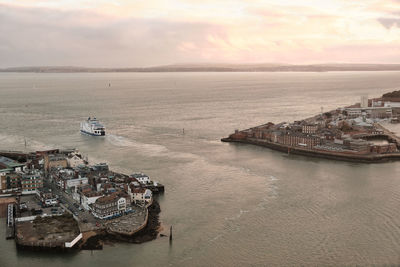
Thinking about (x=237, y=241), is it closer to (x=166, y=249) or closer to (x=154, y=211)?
(x=166, y=249)

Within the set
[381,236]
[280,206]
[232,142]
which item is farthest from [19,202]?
[232,142]

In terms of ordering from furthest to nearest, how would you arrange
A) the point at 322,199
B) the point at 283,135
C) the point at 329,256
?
the point at 283,135
the point at 322,199
the point at 329,256

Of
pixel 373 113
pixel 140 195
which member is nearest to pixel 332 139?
pixel 140 195

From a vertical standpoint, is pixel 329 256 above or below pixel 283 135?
below

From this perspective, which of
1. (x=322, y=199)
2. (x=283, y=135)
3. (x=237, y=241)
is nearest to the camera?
(x=237, y=241)

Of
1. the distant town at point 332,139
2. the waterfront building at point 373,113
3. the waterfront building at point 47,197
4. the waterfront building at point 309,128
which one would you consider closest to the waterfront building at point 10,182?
the waterfront building at point 47,197

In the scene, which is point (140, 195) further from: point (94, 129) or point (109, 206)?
point (94, 129)

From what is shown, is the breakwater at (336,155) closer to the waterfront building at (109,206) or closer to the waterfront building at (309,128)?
the waterfront building at (309,128)
